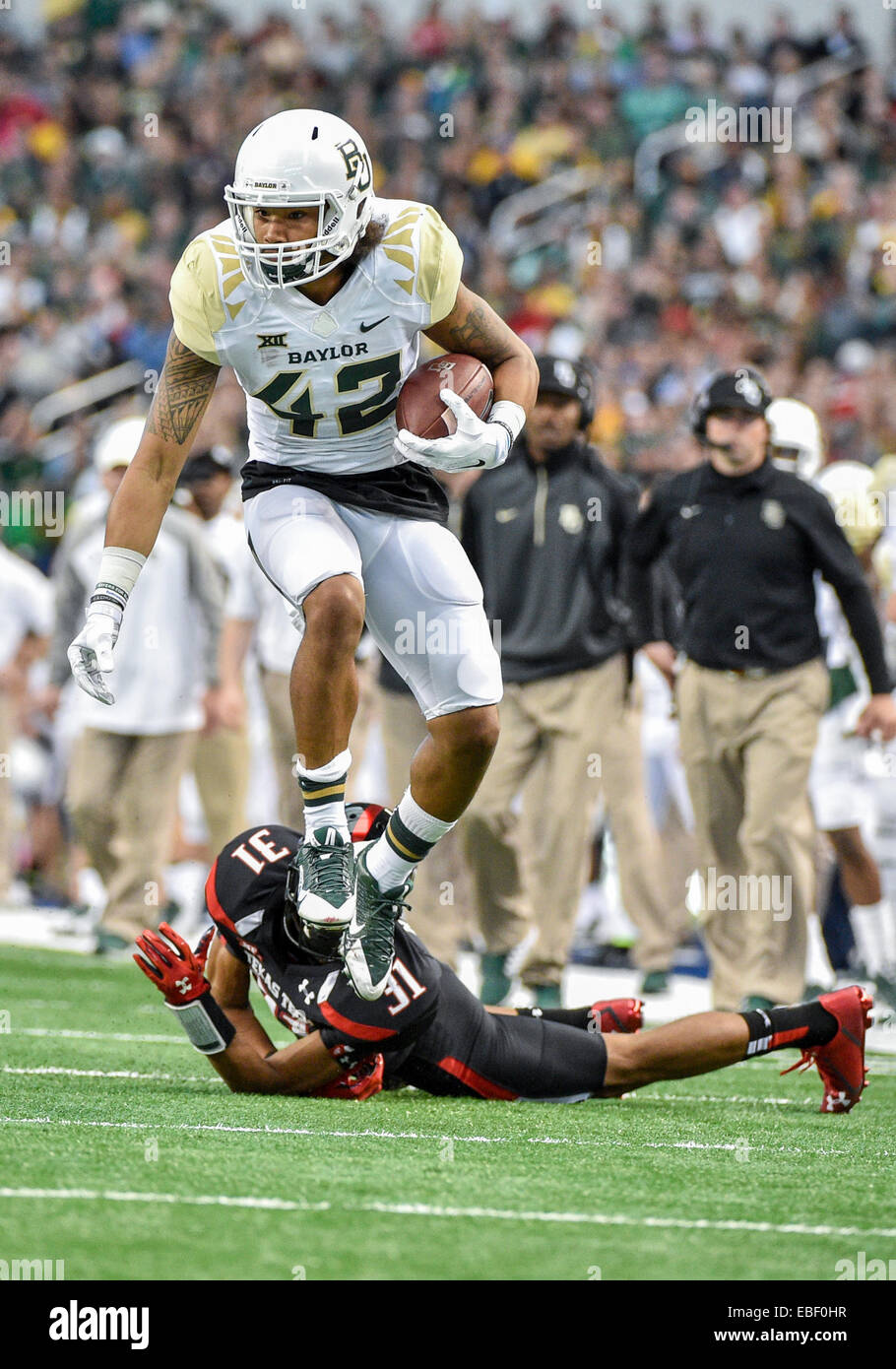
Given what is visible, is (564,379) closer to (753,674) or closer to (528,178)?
(753,674)

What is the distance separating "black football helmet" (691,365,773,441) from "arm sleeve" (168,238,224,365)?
3050 millimetres

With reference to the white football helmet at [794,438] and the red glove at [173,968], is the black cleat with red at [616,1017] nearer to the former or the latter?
the red glove at [173,968]

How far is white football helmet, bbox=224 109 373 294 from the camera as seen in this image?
5.09 m

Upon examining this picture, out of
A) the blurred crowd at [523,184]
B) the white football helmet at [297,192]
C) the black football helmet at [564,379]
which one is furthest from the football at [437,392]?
the blurred crowd at [523,184]

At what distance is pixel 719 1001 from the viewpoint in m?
7.82

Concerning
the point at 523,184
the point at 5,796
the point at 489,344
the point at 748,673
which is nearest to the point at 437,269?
the point at 489,344

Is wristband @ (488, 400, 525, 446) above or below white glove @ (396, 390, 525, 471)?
above

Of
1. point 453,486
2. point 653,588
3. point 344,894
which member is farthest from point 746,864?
point 344,894

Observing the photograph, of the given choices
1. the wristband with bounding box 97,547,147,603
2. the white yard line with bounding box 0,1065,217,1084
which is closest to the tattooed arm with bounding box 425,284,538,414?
the wristband with bounding box 97,547,147,603

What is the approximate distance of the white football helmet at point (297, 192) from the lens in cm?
509

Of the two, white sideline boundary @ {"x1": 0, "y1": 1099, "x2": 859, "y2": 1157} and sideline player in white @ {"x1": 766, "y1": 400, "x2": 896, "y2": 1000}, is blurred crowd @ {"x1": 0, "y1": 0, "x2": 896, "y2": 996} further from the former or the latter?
white sideline boundary @ {"x1": 0, "y1": 1099, "x2": 859, "y2": 1157}

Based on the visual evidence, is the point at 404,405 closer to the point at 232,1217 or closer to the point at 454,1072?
the point at 454,1072

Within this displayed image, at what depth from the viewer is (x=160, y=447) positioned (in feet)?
17.8

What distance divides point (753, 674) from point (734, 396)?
1.04 m
